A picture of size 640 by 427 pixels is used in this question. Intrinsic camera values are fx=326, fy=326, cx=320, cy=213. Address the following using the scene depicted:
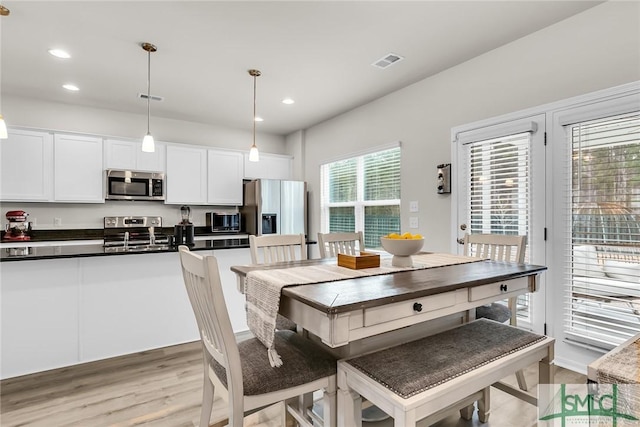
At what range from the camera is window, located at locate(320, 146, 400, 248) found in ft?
13.0

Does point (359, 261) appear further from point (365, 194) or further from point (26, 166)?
point (26, 166)

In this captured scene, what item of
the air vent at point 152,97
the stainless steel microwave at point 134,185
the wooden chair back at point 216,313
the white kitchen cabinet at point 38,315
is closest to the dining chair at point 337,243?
the wooden chair back at point 216,313

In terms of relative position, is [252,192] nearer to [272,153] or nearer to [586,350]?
[272,153]

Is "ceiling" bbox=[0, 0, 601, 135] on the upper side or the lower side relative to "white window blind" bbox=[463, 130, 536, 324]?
upper

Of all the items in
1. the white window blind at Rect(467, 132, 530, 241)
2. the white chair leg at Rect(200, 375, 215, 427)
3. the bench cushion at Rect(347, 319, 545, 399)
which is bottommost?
the white chair leg at Rect(200, 375, 215, 427)

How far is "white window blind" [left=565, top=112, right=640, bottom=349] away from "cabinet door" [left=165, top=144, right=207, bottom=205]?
439 cm

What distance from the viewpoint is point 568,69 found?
7.88 feet

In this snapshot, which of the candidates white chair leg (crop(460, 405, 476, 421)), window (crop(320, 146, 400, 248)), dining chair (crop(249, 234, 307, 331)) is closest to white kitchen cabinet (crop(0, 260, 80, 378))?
dining chair (crop(249, 234, 307, 331))

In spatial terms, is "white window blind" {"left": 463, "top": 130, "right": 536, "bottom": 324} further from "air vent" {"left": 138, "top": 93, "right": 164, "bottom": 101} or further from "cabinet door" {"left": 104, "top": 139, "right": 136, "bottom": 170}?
"cabinet door" {"left": 104, "top": 139, "right": 136, "bottom": 170}

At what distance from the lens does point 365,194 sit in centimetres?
437

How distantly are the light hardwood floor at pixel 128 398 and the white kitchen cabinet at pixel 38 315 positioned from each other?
0.12m

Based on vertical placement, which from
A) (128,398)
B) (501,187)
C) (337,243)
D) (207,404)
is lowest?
(128,398)

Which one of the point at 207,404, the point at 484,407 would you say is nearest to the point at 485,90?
the point at 484,407

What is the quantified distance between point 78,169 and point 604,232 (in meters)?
5.40
